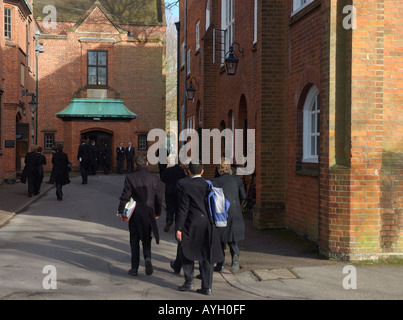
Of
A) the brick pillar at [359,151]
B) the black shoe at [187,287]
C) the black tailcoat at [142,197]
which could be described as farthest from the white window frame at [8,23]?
the black shoe at [187,287]

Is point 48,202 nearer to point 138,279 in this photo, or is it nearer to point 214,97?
point 214,97

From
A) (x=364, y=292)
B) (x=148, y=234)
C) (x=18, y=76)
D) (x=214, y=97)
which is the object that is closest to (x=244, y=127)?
(x=214, y=97)

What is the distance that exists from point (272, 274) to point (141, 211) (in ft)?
6.80

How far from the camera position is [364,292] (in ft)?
20.3

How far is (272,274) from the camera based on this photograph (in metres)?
7.23

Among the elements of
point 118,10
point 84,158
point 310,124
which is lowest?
point 84,158

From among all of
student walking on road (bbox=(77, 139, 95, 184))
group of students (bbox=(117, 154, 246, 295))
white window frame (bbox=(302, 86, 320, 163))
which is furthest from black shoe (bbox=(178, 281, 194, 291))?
student walking on road (bbox=(77, 139, 95, 184))

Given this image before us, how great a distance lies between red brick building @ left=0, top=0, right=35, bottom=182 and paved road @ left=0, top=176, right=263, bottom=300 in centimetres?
1007

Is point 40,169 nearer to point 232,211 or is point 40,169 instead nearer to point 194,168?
point 232,211

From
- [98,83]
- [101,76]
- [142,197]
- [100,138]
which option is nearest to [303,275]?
[142,197]

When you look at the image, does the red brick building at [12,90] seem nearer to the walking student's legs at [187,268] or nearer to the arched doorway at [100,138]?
the arched doorway at [100,138]

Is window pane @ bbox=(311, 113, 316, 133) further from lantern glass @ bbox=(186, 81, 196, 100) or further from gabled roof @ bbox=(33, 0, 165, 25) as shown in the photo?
gabled roof @ bbox=(33, 0, 165, 25)

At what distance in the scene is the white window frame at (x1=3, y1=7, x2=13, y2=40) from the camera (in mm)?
24594
